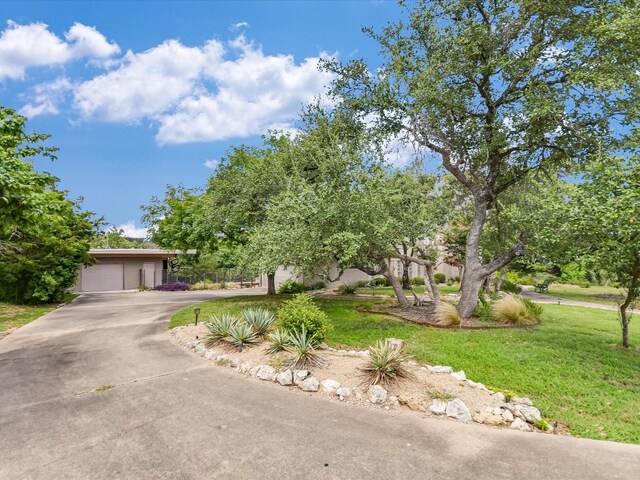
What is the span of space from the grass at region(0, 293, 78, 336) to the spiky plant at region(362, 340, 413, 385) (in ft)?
40.7

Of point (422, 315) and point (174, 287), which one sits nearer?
point (422, 315)

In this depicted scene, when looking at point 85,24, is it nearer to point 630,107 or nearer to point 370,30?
point 370,30

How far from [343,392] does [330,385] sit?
0.32 metres

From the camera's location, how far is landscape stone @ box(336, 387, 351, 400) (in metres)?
6.05

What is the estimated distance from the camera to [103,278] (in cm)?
3070

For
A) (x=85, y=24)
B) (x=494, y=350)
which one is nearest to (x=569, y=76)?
(x=494, y=350)

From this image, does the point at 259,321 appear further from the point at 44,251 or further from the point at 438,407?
the point at 44,251

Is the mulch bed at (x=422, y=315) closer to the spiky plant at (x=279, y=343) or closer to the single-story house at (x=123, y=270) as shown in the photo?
the spiky plant at (x=279, y=343)

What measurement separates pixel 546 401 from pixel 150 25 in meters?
16.6

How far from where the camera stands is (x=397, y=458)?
13.7 feet

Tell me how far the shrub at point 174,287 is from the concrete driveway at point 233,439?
24.0 m

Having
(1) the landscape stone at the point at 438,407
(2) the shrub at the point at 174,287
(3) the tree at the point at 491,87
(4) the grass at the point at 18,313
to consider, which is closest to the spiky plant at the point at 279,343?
(1) the landscape stone at the point at 438,407

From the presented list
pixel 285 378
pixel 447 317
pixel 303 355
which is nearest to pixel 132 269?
pixel 447 317

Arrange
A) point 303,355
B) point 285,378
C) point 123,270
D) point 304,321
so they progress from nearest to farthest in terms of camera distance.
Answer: point 285,378
point 303,355
point 304,321
point 123,270
